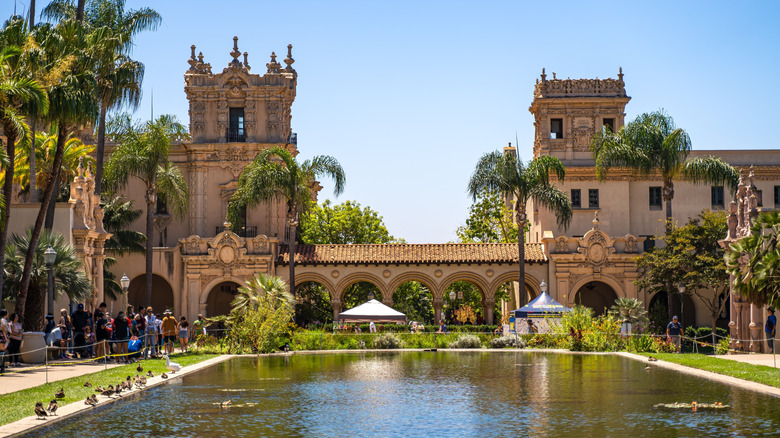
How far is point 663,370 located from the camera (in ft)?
80.9

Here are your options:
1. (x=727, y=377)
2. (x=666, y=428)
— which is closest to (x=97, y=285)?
(x=727, y=377)

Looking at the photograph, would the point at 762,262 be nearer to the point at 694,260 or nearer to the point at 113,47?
the point at 694,260

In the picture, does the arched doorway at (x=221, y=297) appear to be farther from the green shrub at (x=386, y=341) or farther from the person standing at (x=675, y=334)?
the person standing at (x=675, y=334)

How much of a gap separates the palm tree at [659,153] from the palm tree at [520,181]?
9.46ft

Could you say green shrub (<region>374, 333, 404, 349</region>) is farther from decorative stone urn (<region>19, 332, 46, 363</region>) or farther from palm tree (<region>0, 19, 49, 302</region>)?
palm tree (<region>0, 19, 49, 302</region>)

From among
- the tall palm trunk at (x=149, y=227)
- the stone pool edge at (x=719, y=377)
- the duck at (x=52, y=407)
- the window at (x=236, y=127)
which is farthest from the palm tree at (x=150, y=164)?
the duck at (x=52, y=407)

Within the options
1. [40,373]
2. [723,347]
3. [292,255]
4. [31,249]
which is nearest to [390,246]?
[292,255]

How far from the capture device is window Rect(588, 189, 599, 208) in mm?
51562

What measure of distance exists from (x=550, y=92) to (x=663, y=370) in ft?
105

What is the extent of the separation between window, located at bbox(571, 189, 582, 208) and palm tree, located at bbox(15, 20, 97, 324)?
29779mm

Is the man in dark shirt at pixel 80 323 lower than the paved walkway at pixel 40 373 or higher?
higher

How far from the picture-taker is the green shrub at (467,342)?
38.3m

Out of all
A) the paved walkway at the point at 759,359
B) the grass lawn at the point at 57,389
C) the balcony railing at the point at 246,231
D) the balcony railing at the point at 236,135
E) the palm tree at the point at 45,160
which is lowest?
the paved walkway at the point at 759,359

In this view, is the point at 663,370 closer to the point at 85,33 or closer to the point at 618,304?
the point at 618,304
